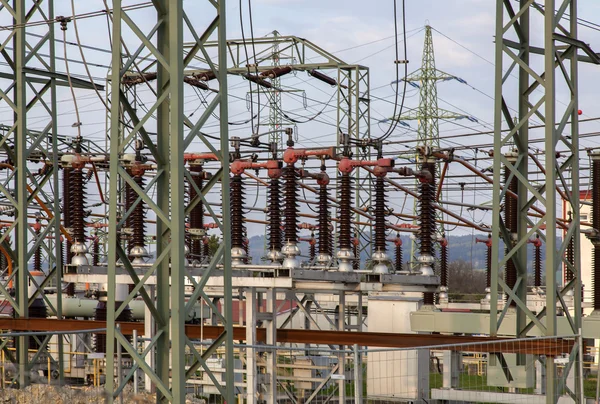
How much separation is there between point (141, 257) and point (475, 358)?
28.3 feet

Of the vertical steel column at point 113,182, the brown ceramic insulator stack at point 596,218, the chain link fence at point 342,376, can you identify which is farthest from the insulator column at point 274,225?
the vertical steel column at point 113,182

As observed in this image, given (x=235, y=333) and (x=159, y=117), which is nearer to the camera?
(x=159, y=117)

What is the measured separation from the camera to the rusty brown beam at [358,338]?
7375mm

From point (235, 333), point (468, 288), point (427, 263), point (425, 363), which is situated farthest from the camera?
point (468, 288)

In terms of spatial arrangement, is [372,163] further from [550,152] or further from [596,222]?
[550,152]

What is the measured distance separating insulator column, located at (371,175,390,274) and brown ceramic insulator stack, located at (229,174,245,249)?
157 cm

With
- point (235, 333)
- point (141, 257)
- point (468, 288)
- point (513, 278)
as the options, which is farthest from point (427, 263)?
point (468, 288)

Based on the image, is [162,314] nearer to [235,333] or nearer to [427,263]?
[235,333]

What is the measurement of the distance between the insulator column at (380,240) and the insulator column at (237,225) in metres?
1.53

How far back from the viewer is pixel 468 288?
63.3 meters

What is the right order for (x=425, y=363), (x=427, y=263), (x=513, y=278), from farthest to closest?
(x=425, y=363) → (x=513, y=278) → (x=427, y=263)

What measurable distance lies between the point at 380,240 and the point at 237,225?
5.54 ft

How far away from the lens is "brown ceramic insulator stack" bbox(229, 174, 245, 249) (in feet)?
Result: 34.2

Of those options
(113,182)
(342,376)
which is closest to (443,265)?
(342,376)
